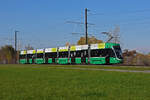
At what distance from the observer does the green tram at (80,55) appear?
34.3 m

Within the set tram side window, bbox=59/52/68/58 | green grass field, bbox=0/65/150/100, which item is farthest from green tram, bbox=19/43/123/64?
green grass field, bbox=0/65/150/100

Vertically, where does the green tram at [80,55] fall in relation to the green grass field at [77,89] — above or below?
above

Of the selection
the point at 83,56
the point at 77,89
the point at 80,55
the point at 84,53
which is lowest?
the point at 77,89

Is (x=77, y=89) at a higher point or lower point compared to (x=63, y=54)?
lower

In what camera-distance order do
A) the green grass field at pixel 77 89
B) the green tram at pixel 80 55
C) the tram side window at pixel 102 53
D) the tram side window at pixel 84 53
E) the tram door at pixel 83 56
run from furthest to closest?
1. the tram door at pixel 83 56
2. the tram side window at pixel 84 53
3. the green tram at pixel 80 55
4. the tram side window at pixel 102 53
5. the green grass field at pixel 77 89

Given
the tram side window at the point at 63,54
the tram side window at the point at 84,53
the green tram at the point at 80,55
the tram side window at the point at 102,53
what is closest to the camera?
the tram side window at the point at 102,53

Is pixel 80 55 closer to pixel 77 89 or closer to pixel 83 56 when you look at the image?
pixel 83 56

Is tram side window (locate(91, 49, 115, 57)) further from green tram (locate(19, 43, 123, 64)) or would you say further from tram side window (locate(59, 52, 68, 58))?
tram side window (locate(59, 52, 68, 58))

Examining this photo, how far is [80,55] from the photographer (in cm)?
3931

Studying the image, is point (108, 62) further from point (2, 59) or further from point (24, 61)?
point (2, 59)

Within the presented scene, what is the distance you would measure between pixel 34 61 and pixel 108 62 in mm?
23520

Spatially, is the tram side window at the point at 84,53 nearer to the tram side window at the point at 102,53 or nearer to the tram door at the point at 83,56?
the tram door at the point at 83,56

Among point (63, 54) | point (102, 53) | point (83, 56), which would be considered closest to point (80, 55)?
point (83, 56)

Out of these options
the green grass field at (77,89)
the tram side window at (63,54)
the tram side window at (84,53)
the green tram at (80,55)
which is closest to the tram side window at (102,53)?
the green tram at (80,55)
